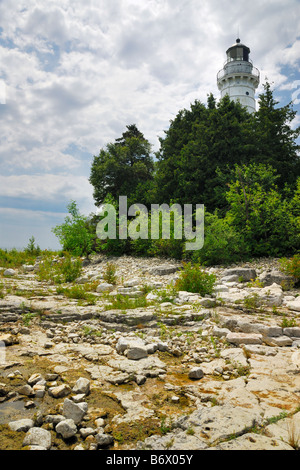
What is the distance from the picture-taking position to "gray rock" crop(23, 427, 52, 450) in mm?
2162

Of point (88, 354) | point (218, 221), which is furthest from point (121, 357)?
point (218, 221)

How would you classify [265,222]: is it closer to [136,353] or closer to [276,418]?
[136,353]

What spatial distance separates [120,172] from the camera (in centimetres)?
2203

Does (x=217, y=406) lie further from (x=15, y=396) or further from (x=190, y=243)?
(x=190, y=243)

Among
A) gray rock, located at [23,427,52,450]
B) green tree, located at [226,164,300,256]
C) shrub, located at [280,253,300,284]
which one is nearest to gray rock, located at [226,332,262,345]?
gray rock, located at [23,427,52,450]

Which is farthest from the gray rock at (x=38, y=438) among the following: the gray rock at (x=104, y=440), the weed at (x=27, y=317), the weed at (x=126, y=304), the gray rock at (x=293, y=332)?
the gray rock at (x=293, y=332)

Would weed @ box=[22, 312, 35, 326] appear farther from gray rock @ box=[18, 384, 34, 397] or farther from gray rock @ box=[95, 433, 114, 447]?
gray rock @ box=[95, 433, 114, 447]

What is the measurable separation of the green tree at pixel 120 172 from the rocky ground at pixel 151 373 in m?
15.7

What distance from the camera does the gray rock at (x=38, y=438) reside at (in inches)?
85.1

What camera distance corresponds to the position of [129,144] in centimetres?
2322

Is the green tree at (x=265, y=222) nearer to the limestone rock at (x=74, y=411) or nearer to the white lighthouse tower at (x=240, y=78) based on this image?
the limestone rock at (x=74, y=411)

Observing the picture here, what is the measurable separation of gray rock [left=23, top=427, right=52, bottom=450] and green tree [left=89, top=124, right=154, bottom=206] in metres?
19.3

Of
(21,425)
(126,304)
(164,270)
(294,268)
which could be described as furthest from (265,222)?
(21,425)

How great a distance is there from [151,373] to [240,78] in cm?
3332
